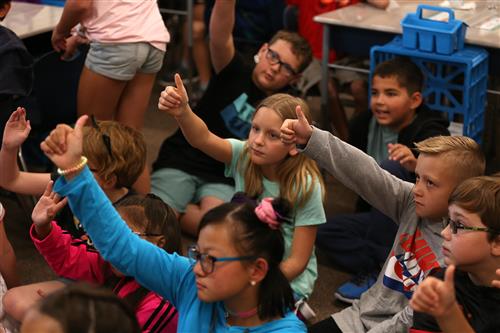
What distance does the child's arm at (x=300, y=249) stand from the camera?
288 cm

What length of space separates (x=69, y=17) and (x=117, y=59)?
24 cm

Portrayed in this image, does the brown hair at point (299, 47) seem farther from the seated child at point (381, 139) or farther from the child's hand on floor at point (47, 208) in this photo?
the child's hand on floor at point (47, 208)

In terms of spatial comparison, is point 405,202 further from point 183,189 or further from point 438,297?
point 183,189

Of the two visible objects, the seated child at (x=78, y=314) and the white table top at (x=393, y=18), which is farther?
the white table top at (x=393, y=18)

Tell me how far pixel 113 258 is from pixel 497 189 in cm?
94

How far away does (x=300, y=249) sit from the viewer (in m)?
2.89

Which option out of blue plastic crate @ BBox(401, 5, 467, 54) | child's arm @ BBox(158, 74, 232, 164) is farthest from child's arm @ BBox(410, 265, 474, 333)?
blue plastic crate @ BBox(401, 5, 467, 54)

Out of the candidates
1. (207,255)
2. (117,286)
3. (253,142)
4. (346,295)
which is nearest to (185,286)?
(207,255)

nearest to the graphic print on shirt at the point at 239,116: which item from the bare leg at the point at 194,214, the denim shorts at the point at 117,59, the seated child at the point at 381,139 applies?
the bare leg at the point at 194,214

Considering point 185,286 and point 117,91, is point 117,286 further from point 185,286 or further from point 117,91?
point 117,91

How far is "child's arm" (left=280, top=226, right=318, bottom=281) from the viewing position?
2.88m

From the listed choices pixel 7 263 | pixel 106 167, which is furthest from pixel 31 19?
pixel 7 263

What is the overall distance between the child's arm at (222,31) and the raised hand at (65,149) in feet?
5.05

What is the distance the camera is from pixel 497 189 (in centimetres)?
215
